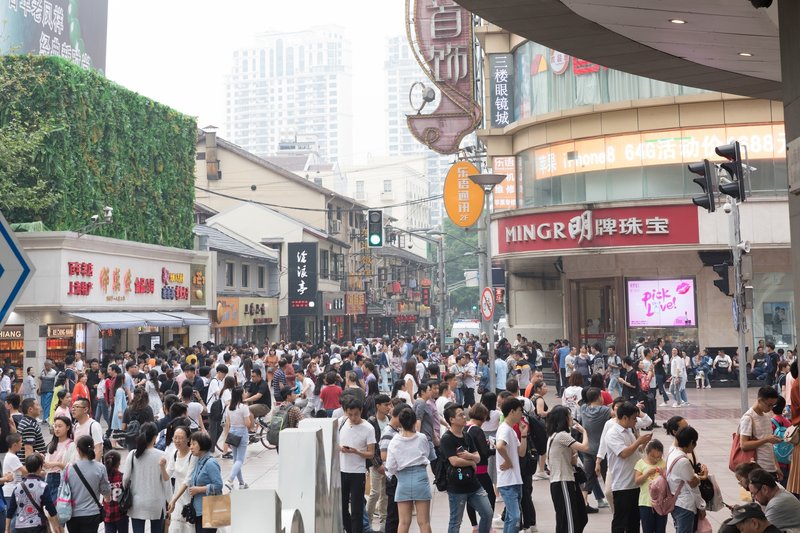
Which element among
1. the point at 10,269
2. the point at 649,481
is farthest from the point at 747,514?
the point at 10,269

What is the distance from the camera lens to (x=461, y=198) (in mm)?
28453

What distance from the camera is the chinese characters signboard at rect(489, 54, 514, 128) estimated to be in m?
35.9

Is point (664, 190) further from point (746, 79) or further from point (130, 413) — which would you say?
point (130, 413)

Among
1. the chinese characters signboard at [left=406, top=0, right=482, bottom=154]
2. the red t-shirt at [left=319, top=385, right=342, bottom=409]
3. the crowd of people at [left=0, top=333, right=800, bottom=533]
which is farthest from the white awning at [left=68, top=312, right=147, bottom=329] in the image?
the crowd of people at [left=0, top=333, right=800, bottom=533]

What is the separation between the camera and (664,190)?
3025 cm

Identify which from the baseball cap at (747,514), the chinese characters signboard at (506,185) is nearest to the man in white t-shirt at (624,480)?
the baseball cap at (747,514)

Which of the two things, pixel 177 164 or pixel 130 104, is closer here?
pixel 130 104

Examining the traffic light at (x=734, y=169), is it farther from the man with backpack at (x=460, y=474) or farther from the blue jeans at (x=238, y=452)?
the blue jeans at (x=238, y=452)

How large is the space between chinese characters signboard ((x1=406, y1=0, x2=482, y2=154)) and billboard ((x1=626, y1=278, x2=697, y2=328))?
26.0 ft

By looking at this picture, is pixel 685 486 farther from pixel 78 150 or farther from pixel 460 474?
pixel 78 150

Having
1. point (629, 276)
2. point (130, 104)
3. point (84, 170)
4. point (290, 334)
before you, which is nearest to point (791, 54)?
point (629, 276)

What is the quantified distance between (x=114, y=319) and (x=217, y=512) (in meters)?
24.2

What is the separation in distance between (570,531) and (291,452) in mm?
3673

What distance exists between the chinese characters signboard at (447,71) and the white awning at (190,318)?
11.9m
